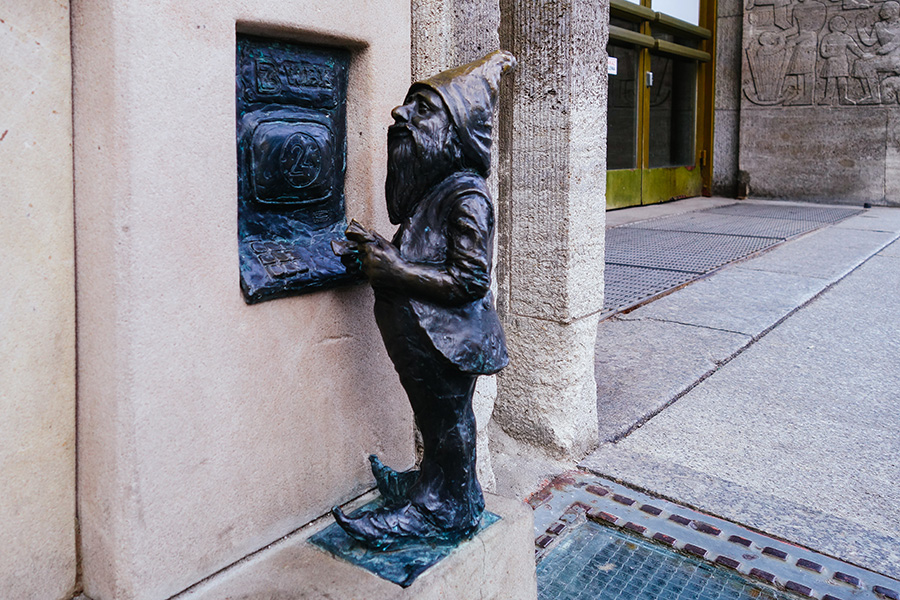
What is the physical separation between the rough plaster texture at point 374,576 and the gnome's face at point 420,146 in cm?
68

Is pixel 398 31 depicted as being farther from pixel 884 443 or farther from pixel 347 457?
pixel 884 443

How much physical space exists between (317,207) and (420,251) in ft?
0.93

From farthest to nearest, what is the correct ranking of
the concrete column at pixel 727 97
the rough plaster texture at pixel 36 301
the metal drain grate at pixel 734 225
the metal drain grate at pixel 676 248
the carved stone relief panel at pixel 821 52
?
the concrete column at pixel 727 97 < the carved stone relief panel at pixel 821 52 < the metal drain grate at pixel 734 225 < the metal drain grate at pixel 676 248 < the rough plaster texture at pixel 36 301

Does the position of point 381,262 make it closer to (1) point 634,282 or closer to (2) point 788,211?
(1) point 634,282

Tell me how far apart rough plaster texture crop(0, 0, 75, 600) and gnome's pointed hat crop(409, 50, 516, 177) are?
60cm

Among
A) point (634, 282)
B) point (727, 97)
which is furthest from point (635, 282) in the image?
point (727, 97)

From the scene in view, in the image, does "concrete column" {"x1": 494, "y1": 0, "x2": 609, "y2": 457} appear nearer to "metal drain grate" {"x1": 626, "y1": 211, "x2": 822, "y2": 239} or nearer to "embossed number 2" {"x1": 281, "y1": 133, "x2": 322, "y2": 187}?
"embossed number 2" {"x1": 281, "y1": 133, "x2": 322, "y2": 187}

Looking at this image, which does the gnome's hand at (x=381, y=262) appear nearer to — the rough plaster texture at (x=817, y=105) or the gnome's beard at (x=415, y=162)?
the gnome's beard at (x=415, y=162)

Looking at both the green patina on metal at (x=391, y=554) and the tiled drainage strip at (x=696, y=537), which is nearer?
the green patina on metal at (x=391, y=554)

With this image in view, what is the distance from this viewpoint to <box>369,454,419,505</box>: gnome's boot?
1641mm

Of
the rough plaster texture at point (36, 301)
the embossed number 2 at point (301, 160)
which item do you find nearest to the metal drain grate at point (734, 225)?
the embossed number 2 at point (301, 160)

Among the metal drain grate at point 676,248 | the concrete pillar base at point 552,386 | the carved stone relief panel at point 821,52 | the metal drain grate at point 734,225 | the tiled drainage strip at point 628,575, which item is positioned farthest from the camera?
the carved stone relief panel at point 821,52

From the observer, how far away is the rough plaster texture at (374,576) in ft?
4.72

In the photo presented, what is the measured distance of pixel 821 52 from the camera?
9789mm
